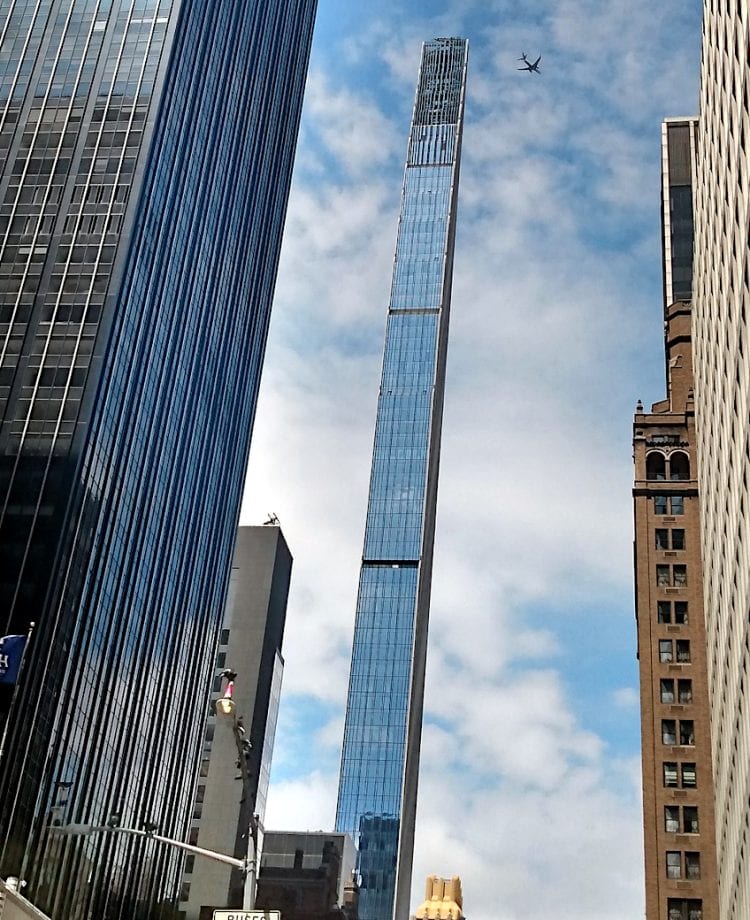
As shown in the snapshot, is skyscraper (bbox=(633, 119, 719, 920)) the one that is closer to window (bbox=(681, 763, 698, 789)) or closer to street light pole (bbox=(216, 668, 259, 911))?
window (bbox=(681, 763, 698, 789))

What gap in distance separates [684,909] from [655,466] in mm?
41392

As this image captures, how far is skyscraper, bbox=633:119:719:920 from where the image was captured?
9575cm

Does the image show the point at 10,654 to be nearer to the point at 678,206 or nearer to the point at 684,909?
the point at 684,909

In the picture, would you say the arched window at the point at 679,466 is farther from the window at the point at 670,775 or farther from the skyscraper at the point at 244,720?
the skyscraper at the point at 244,720

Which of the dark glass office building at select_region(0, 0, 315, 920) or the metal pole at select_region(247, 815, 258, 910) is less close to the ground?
the dark glass office building at select_region(0, 0, 315, 920)

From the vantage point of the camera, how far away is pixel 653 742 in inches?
4026

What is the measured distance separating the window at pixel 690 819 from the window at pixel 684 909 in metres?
5.41

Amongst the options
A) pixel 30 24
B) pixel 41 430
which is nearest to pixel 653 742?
pixel 41 430

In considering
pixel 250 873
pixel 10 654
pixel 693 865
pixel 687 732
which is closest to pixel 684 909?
pixel 693 865

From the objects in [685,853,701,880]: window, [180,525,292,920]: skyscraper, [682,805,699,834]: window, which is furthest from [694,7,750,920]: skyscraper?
[180,525,292,920]: skyscraper

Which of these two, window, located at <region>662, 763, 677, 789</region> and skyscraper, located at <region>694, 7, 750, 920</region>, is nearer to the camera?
skyscraper, located at <region>694, 7, 750, 920</region>

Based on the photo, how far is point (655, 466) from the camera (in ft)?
390

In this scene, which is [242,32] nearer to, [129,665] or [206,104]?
[206,104]

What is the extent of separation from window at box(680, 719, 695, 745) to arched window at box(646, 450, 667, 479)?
24652mm
